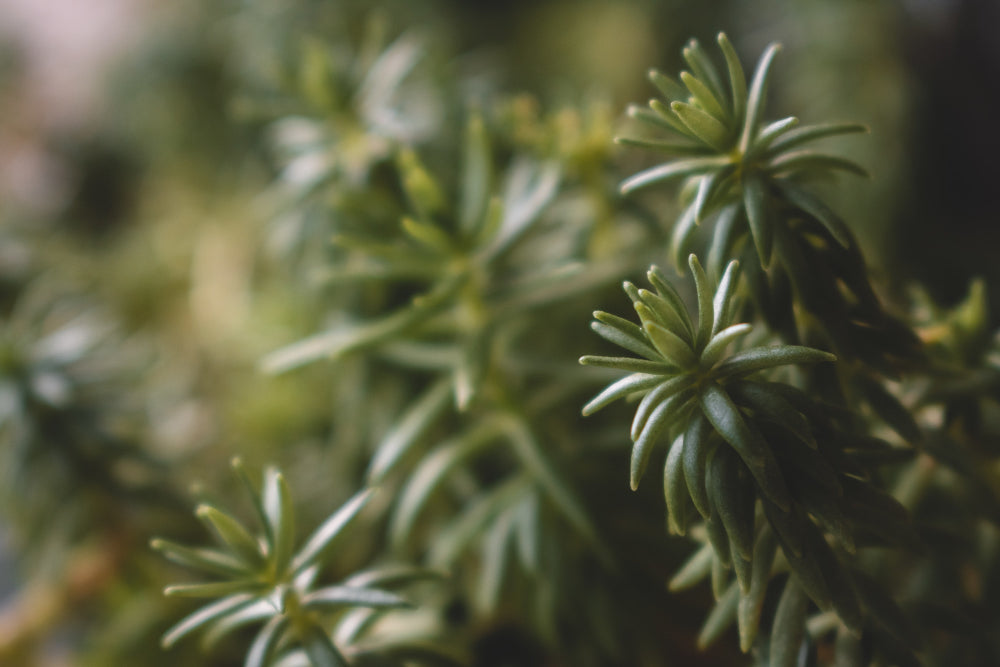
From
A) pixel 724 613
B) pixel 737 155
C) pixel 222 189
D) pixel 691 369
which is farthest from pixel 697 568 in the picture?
pixel 222 189

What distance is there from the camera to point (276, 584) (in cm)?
48

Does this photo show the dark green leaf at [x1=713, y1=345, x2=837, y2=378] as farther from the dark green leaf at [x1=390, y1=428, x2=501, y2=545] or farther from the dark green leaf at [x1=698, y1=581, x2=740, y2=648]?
the dark green leaf at [x1=390, y1=428, x2=501, y2=545]

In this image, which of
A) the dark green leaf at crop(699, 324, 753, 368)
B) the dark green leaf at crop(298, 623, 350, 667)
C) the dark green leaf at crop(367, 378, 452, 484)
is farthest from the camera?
the dark green leaf at crop(367, 378, 452, 484)

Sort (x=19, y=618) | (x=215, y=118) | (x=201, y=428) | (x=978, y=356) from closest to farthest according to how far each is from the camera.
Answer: (x=978, y=356), (x=19, y=618), (x=201, y=428), (x=215, y=118)

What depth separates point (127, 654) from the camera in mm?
710

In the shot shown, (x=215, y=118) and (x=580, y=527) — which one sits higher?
(x=215, y=118)

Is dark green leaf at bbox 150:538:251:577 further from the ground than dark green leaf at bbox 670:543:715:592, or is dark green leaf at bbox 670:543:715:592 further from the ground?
dark green leaf at bbox 150:538:251:577

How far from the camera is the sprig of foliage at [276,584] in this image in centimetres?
46

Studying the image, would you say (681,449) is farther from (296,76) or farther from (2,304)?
(2,304)

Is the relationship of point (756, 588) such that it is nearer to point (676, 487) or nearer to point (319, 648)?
point (676, 487)

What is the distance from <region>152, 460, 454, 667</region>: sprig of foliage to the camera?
46 cm

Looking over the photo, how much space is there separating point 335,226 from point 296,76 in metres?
0.19

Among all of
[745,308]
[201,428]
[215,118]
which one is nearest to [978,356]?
[745,308]

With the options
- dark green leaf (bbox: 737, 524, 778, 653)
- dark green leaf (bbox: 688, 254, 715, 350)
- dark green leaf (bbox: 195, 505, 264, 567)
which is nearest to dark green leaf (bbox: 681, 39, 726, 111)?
dark green leaf (bbox: 688, 254, 715, 350)
